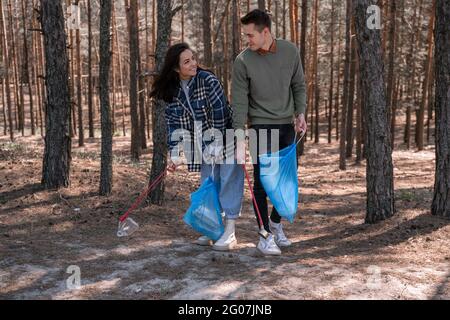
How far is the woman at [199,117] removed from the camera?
4672 mm

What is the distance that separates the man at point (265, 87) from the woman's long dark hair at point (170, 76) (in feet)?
1.77

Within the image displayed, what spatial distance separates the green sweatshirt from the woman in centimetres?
21

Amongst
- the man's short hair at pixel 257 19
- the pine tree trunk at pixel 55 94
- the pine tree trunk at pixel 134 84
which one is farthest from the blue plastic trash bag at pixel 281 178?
the pine tree trunk at pixel 134 84

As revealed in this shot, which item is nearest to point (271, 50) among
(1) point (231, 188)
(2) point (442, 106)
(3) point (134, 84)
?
(1) point (231, 188)

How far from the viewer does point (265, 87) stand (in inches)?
182

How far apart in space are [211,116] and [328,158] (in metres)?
14.7

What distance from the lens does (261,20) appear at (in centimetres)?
447

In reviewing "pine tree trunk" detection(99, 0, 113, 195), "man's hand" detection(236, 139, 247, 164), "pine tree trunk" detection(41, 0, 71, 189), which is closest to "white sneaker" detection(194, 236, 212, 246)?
"man's hand" detection(236, 139, 247, 164)

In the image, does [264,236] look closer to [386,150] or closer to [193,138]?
[193,138]

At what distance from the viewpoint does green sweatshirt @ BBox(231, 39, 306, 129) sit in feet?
15.1

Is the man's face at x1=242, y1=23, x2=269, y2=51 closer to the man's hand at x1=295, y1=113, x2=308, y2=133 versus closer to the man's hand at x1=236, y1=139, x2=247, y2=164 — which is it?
the man's hand at x1=295, y1=113, x2=308, y2=133

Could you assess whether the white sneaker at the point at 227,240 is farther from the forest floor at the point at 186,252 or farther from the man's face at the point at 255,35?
the man's face at the point at 255,35

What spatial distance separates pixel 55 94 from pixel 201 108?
3325 mm
